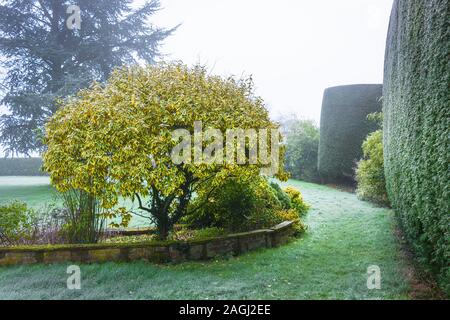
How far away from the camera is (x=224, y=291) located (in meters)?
3.79

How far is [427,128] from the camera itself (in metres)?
3.39

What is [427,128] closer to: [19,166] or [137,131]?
[137,131]

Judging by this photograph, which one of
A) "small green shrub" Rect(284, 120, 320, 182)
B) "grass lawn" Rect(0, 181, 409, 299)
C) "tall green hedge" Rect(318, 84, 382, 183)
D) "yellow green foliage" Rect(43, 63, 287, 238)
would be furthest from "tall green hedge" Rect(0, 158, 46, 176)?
"grass lawn" Rect(0, 181, 409, 299)

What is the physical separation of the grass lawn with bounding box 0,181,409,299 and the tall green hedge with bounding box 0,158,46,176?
25375mm

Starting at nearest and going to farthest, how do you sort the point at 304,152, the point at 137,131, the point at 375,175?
the point at 137,131, the point at 375,175, the point at 304,152

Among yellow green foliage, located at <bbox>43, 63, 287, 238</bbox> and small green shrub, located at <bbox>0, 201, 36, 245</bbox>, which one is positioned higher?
yellow green foliage, located at <bbox>43, 63, 287, 238</bbox>

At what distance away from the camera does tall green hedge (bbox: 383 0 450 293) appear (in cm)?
297

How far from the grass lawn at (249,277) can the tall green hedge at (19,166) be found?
999 inches

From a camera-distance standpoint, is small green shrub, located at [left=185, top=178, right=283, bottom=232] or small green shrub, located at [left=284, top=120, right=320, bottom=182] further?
small green shrub, located at [left=284, top=120, right=320, bottom=182]

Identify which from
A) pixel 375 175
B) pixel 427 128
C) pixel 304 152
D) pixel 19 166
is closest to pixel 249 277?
pixel 427 128

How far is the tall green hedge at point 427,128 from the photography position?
297 cm

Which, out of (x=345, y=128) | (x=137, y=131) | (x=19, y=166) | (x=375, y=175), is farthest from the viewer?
(x=19, y=166)

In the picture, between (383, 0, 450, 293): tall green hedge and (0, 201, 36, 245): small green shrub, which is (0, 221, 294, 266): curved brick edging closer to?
(0, 201, 36, 245): small green shrub

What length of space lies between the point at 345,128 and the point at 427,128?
1206 cm
